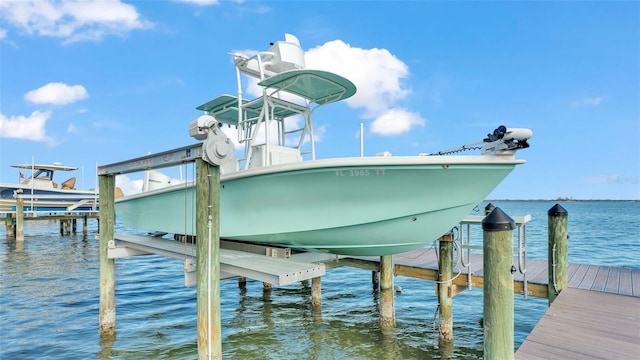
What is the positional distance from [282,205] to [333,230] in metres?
0.73

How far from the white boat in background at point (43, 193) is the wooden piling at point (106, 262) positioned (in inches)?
928

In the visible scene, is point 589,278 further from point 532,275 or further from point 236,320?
point 236,320

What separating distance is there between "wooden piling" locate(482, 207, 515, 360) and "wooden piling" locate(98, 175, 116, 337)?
603cm

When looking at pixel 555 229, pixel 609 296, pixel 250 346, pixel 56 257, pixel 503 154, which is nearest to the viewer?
pixel 503 154

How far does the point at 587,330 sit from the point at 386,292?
11.6 ft

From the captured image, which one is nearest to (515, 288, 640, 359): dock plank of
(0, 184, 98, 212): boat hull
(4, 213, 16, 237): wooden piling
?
(4, 213, 16, 237): wooden piling

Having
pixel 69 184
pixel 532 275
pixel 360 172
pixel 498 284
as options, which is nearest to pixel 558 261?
pixel 532 275

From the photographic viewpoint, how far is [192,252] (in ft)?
17.4

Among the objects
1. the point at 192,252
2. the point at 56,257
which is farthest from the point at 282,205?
the point at 56,257

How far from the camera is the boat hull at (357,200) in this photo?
4.25 m

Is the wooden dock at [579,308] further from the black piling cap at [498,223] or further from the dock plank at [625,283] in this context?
the black piling cap at [498,223]

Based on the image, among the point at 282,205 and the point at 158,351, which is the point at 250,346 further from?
the point at 282,205

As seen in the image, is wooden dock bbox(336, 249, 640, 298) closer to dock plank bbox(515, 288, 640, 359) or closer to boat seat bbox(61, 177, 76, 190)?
dock plank bbox(515, 288, 640, 359)

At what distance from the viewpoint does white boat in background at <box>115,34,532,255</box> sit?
4.22 metres
